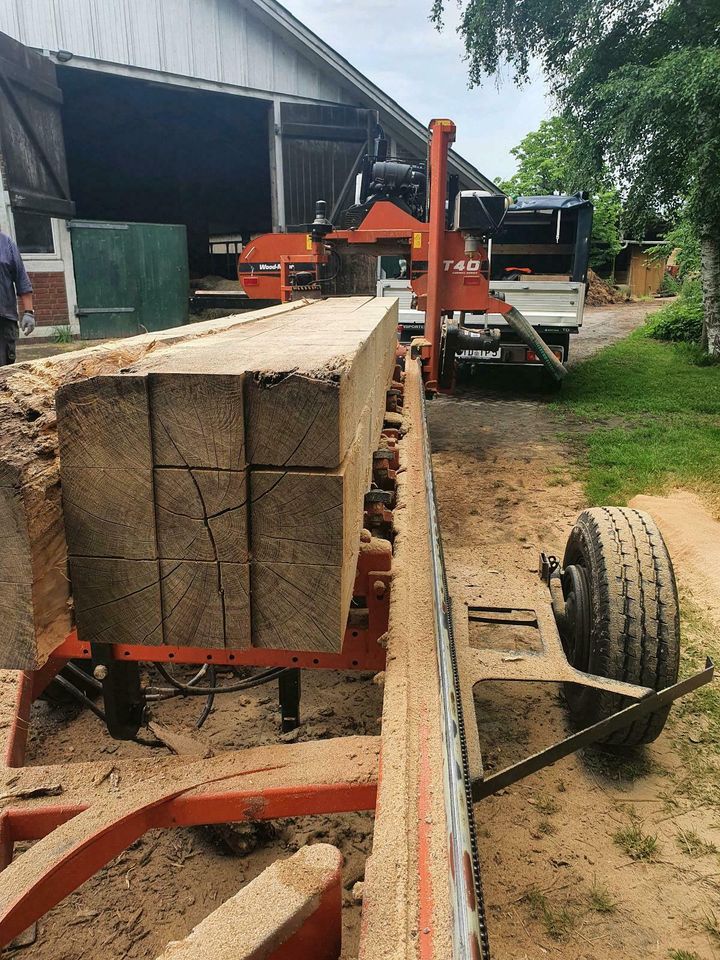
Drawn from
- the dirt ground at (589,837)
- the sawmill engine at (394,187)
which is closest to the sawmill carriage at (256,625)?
the dirt ground at (589,837)

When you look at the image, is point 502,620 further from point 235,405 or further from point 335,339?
point 235,405

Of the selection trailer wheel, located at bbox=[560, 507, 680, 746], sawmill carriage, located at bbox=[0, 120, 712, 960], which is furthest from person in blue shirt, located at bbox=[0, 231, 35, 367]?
trailer wheel, located at bbox=[560, 507, 680, 746]

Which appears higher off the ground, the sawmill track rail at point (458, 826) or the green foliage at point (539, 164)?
the green foliage at point (539, 164)

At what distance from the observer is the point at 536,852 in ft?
7.81

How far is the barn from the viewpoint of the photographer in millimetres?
10406

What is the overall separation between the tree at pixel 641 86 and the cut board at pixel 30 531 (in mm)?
9937

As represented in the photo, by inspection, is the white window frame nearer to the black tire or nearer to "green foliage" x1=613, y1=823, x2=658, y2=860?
the black tire

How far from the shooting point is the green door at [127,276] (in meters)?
11.8

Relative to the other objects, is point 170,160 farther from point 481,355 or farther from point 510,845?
point 510,845

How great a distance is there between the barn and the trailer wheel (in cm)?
995

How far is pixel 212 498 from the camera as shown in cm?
140

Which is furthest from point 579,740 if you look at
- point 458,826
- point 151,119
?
point 151,119

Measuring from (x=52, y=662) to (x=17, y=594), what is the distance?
844mm

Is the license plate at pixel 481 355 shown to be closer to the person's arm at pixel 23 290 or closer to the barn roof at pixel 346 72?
the barn roof at pixel 346 72
